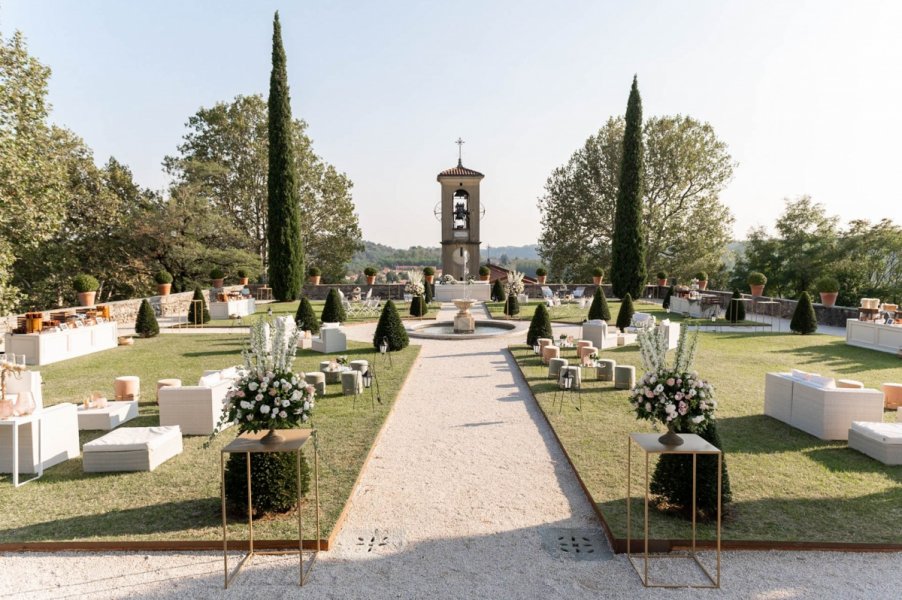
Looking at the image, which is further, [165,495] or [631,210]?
[631,210]

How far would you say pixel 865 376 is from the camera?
12.1 metres

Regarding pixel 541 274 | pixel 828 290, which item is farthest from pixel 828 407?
pixel 541 274

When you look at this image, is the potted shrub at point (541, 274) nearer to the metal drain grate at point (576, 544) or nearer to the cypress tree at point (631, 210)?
the cypress tree at point (631, 210)

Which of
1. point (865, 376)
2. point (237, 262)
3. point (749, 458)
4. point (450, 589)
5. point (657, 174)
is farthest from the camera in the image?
point (657, 174)

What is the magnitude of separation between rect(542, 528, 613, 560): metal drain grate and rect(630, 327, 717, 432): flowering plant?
1250 mm

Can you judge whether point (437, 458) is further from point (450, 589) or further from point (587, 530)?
point (450, 589)

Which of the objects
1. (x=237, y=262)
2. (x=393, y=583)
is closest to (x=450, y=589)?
(x=393, y=583)

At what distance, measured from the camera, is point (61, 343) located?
1502cm

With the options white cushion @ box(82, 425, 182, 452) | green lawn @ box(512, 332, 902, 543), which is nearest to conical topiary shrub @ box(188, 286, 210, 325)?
green lawn @ box(512, 332, 902, 543)

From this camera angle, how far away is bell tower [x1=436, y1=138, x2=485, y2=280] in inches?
1345

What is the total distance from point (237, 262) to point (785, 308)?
28.1 m

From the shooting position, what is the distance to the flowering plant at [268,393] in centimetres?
505

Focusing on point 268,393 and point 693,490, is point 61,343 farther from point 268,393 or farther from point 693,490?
point 693,490

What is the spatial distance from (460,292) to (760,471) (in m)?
24.9
